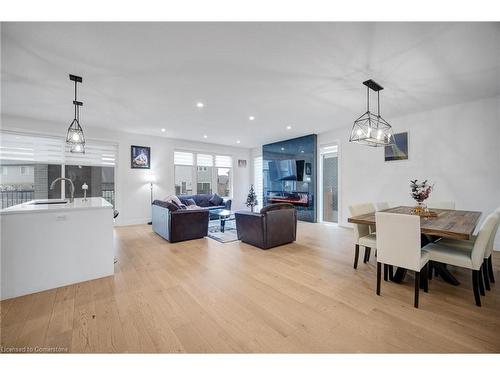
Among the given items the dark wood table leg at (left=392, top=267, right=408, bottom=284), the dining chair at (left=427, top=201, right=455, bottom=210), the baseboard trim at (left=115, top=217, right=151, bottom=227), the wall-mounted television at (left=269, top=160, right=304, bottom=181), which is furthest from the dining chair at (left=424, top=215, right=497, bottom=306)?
the baseboard trim at (left=115, top=217, right=151, bottom=227)

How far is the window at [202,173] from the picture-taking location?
7.35 metres

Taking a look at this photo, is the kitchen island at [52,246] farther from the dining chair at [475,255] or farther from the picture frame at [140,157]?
the picture frame at [140,157]

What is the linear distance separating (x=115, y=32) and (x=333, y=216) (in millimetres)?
6200

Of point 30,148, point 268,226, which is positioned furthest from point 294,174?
point 30,148

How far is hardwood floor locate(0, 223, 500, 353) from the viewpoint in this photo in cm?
155

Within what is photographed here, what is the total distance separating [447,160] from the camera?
4.18 metres

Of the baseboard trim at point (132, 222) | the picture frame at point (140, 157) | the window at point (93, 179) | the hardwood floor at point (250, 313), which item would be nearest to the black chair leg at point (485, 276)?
the hardwood floor at point (250, 313)

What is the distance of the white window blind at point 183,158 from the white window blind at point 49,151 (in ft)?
5.80

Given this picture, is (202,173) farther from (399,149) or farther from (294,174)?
(399,149)

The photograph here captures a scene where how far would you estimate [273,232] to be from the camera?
12.7ft

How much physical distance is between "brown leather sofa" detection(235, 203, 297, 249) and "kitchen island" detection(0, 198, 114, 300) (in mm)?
2201

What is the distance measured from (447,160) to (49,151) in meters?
8.92

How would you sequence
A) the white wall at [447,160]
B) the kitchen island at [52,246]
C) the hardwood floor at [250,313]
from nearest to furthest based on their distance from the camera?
the hardwood floor at [250,313] → the kitchen island at [52,246] → the white wall at [447,160]
